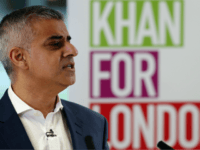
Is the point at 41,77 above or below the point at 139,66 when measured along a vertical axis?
above

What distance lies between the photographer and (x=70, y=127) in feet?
3.95

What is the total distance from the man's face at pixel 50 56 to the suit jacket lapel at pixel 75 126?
6.3 inches

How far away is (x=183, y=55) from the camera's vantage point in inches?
113

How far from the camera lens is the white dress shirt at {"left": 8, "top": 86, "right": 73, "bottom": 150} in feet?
3.72

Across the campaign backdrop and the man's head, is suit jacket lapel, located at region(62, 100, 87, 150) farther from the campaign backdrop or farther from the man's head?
the campaign backdrop

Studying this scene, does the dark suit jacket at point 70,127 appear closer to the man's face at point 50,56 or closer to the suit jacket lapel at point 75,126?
the suit jacket lapel at point 75,126

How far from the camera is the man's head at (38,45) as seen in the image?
118 centimetres

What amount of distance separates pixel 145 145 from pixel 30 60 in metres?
2.04

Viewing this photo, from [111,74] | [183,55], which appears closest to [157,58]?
[183,55]

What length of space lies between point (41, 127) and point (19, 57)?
0.34 metres

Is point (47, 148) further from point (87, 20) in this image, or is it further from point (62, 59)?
point (87, 20)

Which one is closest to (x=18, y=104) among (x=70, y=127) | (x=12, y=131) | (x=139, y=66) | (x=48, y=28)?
(x=12, y=131)

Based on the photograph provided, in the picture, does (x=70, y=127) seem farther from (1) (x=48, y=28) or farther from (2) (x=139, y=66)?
(2) (x=139, y=66)

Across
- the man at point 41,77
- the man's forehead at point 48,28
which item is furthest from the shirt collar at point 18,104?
the man's forehead at point 48,28
